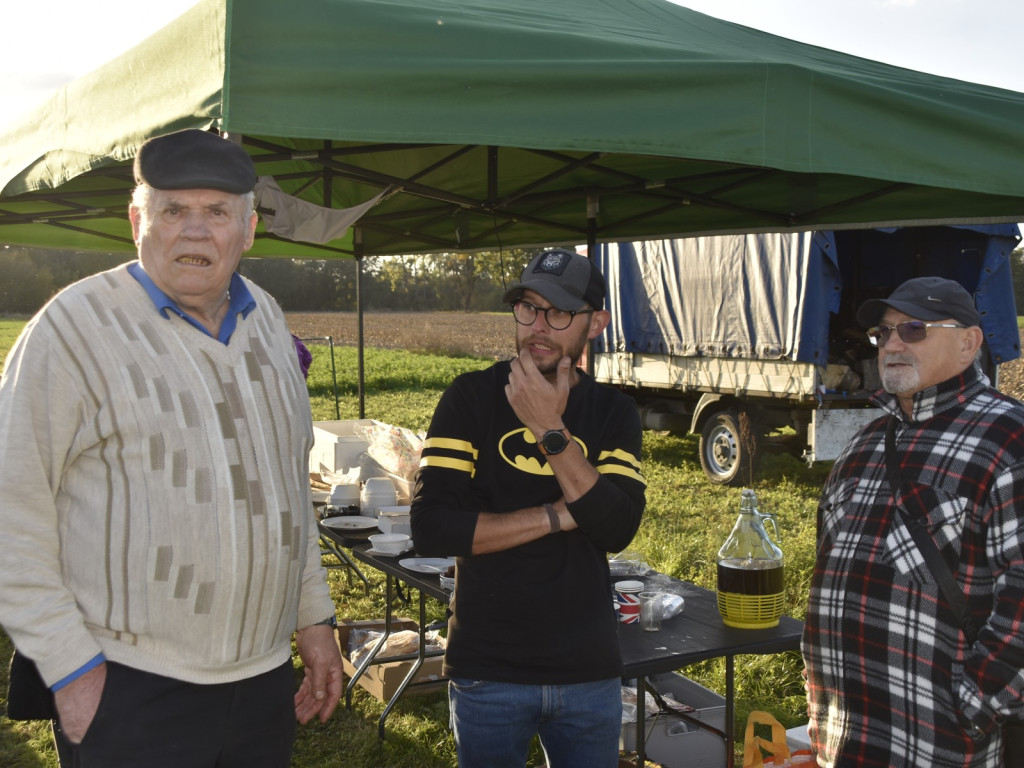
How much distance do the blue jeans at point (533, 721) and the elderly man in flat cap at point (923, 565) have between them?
0.64 m

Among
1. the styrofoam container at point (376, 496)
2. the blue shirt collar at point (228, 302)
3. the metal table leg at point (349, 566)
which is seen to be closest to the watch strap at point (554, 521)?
the blue shirt collar at point (228, 302)

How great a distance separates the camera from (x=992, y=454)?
80.7 inches

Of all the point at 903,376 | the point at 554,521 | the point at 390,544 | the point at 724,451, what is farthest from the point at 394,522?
the point at 724,451

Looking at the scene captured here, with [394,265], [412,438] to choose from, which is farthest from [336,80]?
[394,265]

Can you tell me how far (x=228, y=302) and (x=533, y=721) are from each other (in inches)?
42.6

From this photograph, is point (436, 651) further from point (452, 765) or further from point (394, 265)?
point (394, 265)

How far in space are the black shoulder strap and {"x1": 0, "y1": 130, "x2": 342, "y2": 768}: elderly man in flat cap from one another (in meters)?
1.39

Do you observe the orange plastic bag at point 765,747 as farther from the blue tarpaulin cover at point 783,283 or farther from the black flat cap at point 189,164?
the blue tarpaulin cover at point 783,283

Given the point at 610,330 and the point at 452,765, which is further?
the point at 610,330

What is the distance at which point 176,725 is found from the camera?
1.56 m

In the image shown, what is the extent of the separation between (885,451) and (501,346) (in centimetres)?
2983

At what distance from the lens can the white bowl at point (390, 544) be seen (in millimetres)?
3402

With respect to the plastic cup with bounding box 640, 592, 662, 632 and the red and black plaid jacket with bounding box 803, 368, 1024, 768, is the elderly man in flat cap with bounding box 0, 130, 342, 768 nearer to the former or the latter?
the plastic cup with bounding box 640, 592, 662, 632

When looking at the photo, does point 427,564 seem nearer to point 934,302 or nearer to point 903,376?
point 903,376
